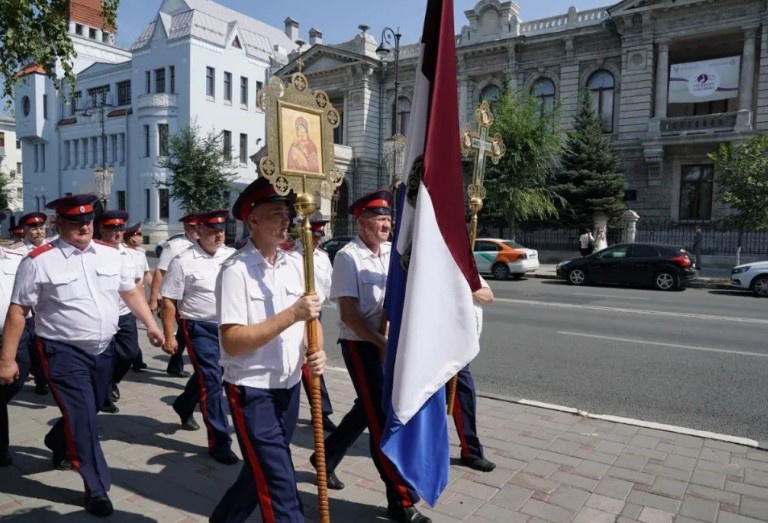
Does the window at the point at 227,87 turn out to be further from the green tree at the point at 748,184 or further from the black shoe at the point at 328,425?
the black shoe at the point at 328,425

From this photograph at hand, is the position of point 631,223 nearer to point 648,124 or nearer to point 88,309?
point 648,124

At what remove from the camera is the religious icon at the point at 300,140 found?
9.70 ft

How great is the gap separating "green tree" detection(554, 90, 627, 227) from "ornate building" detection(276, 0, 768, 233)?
8.02 feet

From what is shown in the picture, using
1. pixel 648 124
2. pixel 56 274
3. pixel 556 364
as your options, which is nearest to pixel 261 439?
pixel 56 274

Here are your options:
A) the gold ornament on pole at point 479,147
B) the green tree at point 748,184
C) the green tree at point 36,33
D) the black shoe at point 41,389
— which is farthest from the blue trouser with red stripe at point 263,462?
the green tree at point 748,184

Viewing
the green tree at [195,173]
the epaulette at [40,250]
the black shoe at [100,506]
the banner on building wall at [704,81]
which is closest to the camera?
the black shoe at [100,506]

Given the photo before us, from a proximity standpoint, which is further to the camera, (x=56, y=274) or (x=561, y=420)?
(x=561, y=420)

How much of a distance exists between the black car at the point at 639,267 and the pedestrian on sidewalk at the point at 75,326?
695 inches

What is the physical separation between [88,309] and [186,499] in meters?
1.39

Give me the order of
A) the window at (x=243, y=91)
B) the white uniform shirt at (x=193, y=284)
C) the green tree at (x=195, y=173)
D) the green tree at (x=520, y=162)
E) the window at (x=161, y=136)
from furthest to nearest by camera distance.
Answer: the window at (x=243, y=91)
the window at (x=161, y=136)
the green tree at (x=195, y=173)
the green tree at (x=520, y=162)
the white uniform shirt at (x=193, y=284)

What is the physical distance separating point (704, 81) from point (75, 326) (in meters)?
32.1

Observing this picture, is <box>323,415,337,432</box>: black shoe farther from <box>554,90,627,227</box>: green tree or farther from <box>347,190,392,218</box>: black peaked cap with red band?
<box>554,90,627,227</box>: green tree

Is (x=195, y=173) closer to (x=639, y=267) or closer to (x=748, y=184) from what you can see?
(x=639, y=267)

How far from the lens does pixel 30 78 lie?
49781 mm
